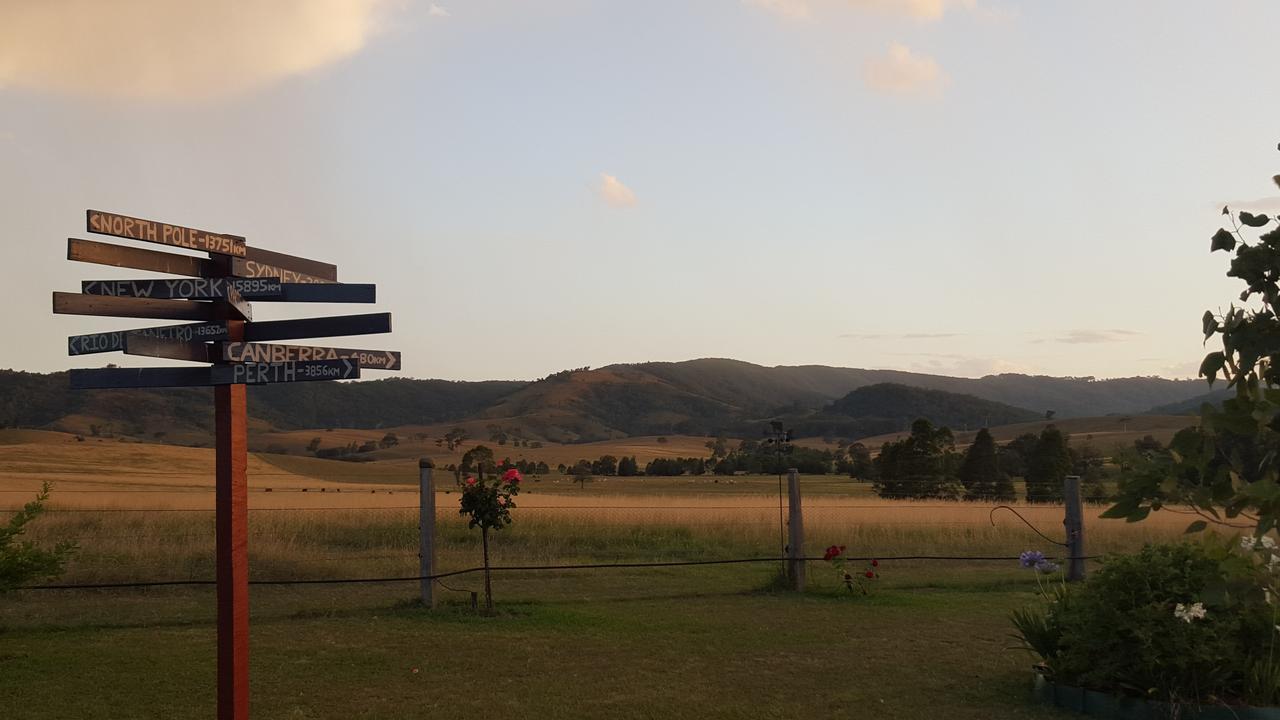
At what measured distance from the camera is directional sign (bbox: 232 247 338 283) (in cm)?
545

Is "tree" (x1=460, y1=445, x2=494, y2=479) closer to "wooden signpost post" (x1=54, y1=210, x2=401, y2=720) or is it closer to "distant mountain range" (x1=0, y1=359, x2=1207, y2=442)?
"wooden signpost post" (x1=54, y1=210, x2=401, y2=720)

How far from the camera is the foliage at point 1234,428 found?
8.56 ft

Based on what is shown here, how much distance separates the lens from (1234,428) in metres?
2.60

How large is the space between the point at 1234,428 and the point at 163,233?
480 centimetres

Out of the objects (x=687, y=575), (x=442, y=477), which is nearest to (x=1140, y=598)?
(x=687, y=575)

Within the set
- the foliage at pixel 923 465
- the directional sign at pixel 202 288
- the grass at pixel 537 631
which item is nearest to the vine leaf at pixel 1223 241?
the directional sign at pixel 202 288

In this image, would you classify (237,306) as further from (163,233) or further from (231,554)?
(231,554)

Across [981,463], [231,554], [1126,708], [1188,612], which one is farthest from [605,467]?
[231,554]

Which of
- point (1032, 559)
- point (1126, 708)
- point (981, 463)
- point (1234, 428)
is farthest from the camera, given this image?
point (981, 463)

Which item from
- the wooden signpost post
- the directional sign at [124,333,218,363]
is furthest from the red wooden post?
the directional sign at [124,333,218,363]

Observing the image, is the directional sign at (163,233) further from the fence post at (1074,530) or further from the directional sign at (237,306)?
the fence post at (1074,530)

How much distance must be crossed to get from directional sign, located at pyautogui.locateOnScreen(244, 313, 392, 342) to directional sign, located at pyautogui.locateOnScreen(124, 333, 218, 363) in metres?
0.25

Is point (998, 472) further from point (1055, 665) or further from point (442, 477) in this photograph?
point (442, 477)

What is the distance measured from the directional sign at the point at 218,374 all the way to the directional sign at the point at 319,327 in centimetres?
24
